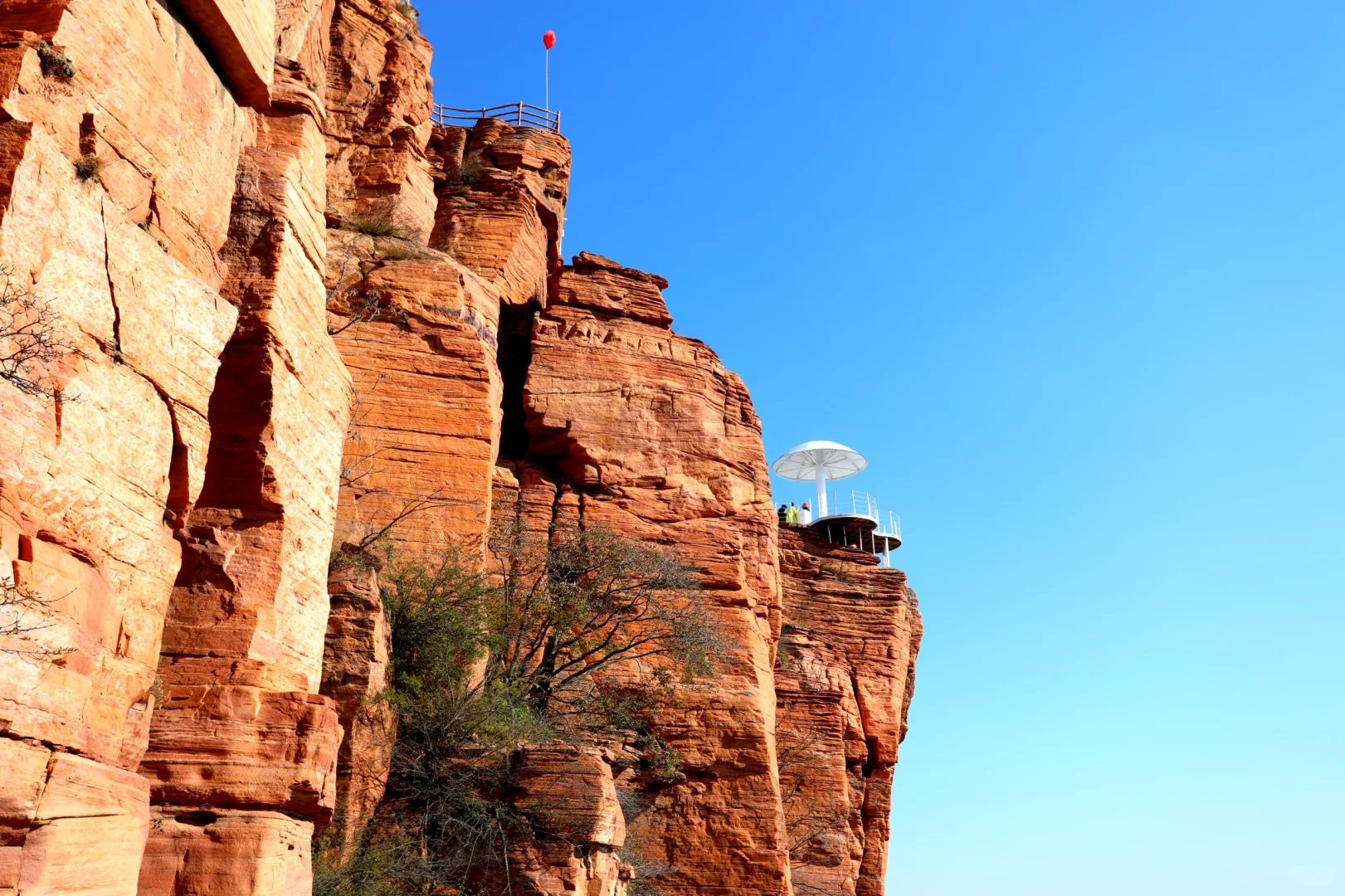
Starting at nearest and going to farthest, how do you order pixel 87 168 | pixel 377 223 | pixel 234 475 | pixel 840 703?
pixel 87 168 → pixel 234 475 → pixel 377 223 → pixel 840 703

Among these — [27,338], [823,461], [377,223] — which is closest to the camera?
[27,338]

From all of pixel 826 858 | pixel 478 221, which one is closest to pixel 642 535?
pixel 478 221

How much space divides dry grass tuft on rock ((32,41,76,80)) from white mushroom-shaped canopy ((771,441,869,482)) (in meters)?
32.9

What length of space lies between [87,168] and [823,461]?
109 ft

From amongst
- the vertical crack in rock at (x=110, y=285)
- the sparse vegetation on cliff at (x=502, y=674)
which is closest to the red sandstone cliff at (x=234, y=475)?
the vertical crack in rock at (x=110, y=285)

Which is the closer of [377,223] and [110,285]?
[110,285]

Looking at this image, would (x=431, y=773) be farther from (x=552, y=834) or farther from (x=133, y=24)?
(x=133, y=24)

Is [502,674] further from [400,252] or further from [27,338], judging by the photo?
[27,338]

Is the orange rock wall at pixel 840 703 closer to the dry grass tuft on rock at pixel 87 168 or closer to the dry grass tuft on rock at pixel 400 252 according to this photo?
the dry grass tuft on rock at pixel 400 252

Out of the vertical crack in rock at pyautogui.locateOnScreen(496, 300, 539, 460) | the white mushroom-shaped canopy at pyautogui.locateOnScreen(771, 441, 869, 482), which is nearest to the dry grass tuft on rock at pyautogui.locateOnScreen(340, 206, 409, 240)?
→ the vertical crack in rock at pyautogui.locateOnScreen(496, 300, 539, 460)

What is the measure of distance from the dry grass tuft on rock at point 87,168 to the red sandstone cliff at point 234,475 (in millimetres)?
63

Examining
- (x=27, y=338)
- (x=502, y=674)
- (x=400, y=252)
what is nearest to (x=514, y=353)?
(x=400, y=252)

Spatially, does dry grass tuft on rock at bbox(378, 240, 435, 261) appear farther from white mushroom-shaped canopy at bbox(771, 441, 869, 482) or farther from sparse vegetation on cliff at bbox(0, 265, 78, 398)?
white mushroom-shaped canopy at bbox(771, 441, 869, 482)

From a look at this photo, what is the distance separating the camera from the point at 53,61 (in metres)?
7.27
